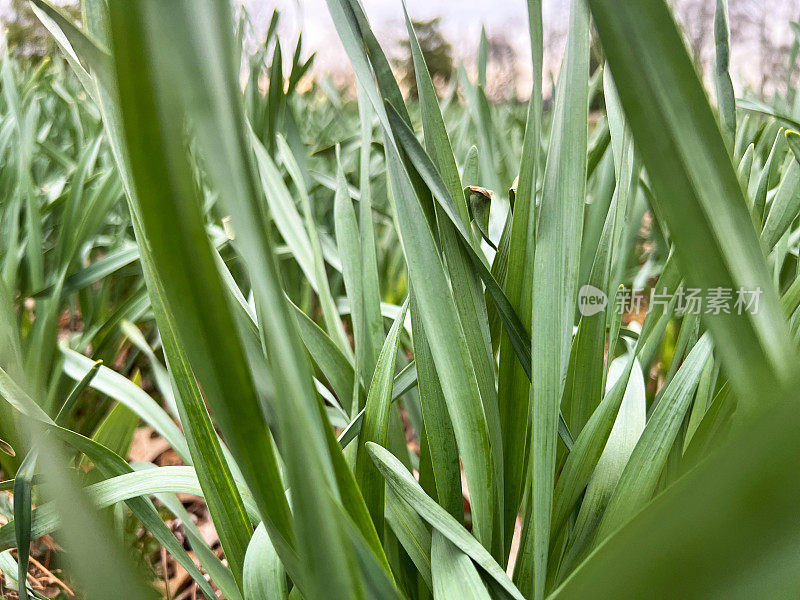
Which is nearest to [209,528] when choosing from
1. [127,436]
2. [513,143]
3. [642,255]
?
[127,436]

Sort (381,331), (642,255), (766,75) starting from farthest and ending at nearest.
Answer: (766,75) → (642,255) → (381,331)

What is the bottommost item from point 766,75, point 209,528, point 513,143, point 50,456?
point 209,528

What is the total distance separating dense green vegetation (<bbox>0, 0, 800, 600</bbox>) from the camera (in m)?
0.08

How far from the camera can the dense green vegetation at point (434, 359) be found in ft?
0.25

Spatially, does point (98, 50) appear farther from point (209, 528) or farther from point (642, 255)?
point (642, 255)

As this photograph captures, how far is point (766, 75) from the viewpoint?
1315 millimetres

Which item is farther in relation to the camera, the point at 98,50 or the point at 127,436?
the point at 127,436

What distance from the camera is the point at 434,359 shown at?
0.23m

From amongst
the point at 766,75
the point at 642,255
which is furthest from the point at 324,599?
the point at 766,75

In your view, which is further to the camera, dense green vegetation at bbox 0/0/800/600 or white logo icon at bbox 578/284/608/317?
white logo icon at bbox 578/284/608/317

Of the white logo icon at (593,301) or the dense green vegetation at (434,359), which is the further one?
the white logo icon at (593,301)

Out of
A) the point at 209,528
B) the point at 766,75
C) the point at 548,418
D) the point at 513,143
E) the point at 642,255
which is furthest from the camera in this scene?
the point at 766,75

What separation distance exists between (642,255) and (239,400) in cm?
98

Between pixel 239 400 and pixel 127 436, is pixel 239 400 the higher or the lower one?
the higher one
